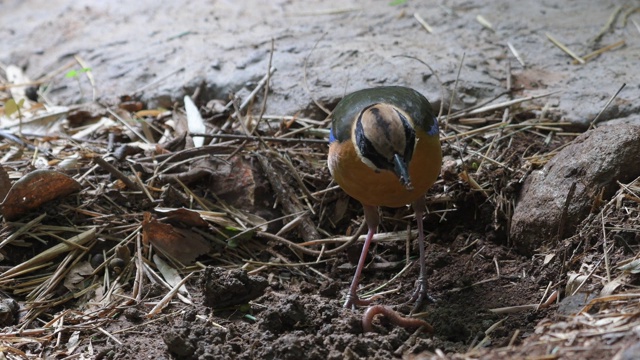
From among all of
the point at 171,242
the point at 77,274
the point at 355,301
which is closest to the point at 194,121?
the point at 171,242

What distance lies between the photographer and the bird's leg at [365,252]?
4348mm

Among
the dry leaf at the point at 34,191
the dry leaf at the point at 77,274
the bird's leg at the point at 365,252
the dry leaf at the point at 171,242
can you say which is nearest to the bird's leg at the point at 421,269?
A: the bird's leg at the point at 365,252

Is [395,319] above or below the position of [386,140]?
below

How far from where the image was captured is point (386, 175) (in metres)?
3.98

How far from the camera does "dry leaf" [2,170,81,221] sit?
4578 millimetres

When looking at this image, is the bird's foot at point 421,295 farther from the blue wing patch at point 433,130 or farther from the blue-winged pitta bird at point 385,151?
the blue wing patch at point 433,130

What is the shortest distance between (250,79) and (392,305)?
2698mm

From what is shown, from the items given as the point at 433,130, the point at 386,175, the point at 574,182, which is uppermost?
the point at 433,130

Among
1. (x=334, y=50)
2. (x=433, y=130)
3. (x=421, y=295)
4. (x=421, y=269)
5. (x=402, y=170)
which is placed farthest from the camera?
(x=334, y=50)

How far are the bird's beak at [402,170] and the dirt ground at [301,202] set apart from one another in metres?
0.74

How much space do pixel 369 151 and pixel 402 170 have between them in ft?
0.86

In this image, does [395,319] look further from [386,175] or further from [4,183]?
[4,183]

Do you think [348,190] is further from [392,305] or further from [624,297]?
[624,297]

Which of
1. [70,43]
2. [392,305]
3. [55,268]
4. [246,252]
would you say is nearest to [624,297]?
[392,305]
